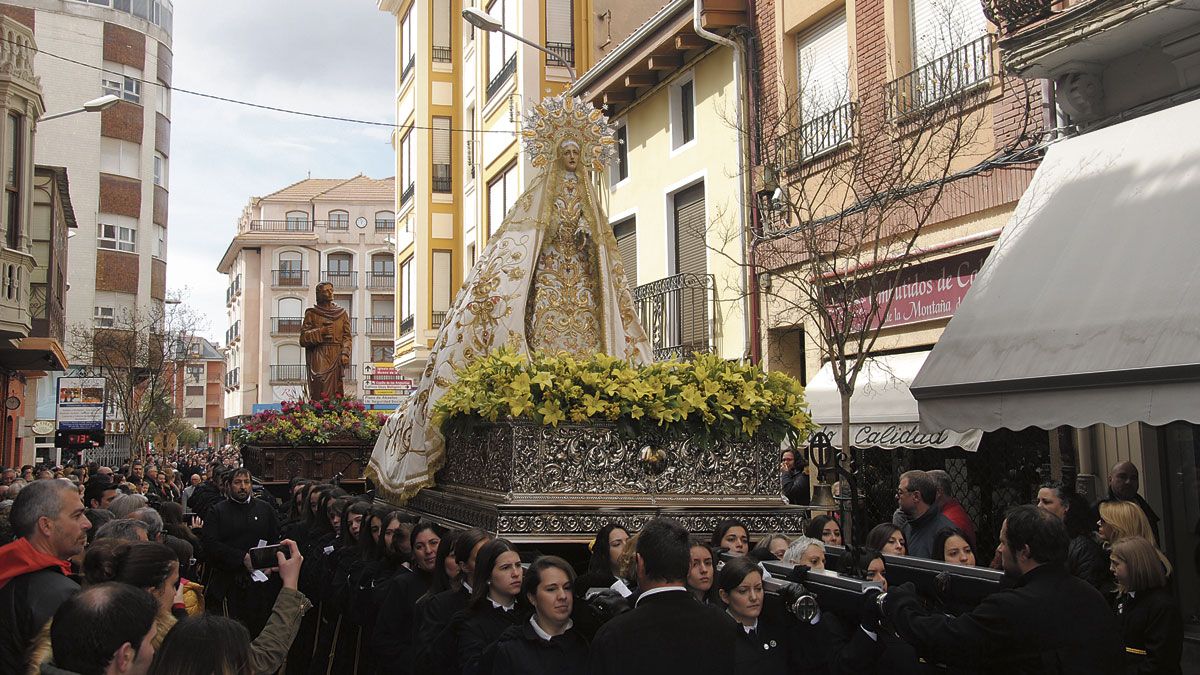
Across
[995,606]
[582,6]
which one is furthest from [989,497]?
[582,6]

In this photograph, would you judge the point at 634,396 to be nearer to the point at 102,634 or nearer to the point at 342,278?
the point at 102,634

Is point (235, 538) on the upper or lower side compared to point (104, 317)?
lower

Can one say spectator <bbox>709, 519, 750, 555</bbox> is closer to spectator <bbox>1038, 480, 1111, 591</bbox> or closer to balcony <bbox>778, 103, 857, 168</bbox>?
spectator <bbox>1038, 480, 1111, 591</bbox>

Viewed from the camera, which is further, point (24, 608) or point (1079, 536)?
point (1079, 536)

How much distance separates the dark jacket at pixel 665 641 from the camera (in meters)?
4.07

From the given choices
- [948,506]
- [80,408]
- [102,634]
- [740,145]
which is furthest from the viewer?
[80,408]

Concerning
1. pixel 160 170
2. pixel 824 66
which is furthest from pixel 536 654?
pixel 160 170

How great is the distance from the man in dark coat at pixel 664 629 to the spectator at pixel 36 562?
1983mm

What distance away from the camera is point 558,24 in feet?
82.3

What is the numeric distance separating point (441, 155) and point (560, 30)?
291 inches

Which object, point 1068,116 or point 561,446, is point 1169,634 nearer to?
point 561,446

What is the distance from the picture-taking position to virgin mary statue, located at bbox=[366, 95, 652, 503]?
25.7ft

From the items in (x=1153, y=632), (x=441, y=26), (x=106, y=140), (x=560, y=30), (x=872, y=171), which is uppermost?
(x=441, y=26)

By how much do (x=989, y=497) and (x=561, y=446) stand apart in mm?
7622
